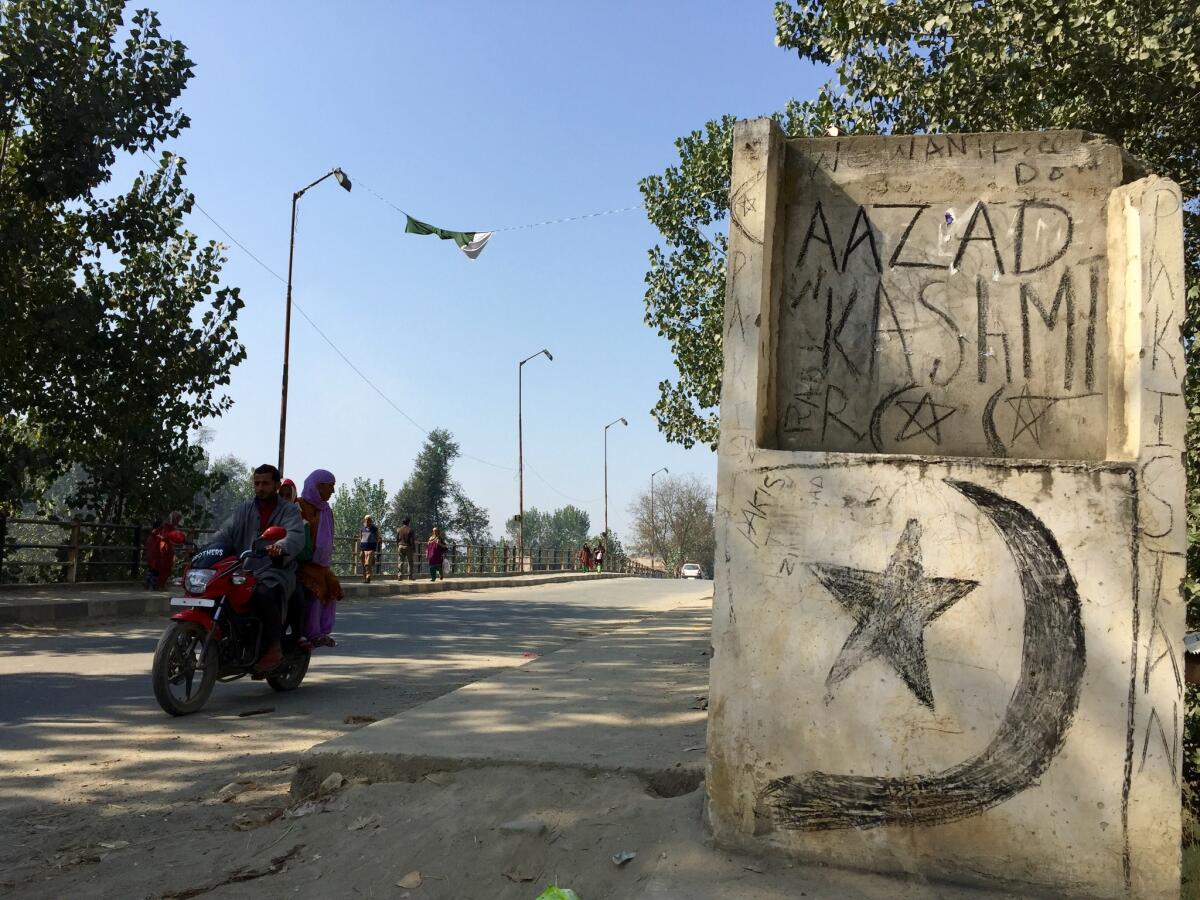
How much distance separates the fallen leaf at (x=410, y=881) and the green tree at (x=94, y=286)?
14.2 meters

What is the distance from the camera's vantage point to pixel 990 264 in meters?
3.33

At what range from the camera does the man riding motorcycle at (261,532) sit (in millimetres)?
6160

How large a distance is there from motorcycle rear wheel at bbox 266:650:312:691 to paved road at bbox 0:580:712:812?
0.11 meters

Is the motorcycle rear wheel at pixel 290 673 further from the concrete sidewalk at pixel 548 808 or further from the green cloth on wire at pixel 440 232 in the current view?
the green cloth on wire at pixel 440 232

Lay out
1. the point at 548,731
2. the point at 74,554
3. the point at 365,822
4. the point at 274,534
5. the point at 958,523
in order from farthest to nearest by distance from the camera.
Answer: the point at 74,554 < the point at 274,534 < the point at 548,731 < the point at 365,822 < the point at 958,523

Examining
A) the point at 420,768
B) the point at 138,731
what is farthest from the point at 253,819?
the point at 138,731

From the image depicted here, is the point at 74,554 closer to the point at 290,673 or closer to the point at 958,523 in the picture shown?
the point at 290,673

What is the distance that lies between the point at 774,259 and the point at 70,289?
1549 centimetres

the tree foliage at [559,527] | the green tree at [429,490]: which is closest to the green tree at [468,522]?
the green tree at [429,490]

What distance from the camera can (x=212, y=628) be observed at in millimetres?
5852

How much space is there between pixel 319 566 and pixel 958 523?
17.2 ft

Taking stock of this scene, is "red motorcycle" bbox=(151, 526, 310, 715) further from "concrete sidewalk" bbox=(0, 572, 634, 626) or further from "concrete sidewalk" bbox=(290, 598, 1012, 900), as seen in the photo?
"concrete sidewalk" bbox=(0, 572, 634, 626)

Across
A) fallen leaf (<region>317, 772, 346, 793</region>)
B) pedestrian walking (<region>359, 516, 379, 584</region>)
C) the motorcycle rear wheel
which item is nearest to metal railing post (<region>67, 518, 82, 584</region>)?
pedestrian walking (<region>359, 516, 379, 584</region>)

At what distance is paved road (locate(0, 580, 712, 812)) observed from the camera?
4496 mm
